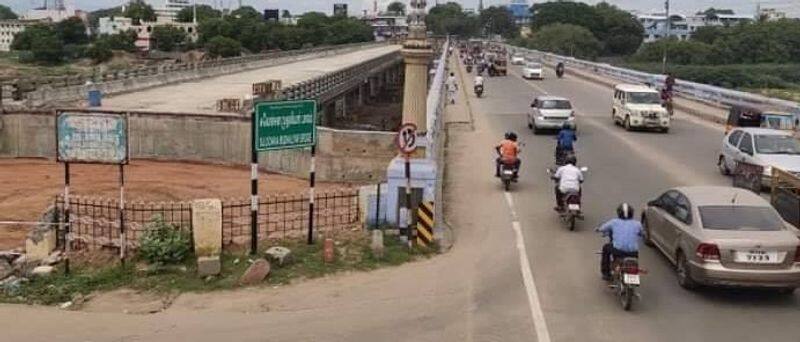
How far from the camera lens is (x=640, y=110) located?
3284 cm

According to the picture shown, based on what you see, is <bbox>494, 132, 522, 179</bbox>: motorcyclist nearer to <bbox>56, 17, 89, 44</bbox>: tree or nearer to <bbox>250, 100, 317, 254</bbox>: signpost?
<bbox>250, 100, 317, 254</bbox>: signpost

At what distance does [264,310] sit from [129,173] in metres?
20.3

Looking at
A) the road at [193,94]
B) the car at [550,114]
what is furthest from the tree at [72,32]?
the car at [550,114]

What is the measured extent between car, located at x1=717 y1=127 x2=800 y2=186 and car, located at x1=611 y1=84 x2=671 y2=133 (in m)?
9.71

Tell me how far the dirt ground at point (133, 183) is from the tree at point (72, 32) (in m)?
125

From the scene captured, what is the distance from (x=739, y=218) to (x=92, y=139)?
9.30 meters

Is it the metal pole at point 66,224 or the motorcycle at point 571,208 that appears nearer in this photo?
the metal pole at point 66,224

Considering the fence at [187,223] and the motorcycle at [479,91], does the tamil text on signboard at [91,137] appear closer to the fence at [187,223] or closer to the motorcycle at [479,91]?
the fence at [187,223]

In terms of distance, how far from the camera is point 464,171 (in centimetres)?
2352

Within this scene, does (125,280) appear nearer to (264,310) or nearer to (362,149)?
(264,310)

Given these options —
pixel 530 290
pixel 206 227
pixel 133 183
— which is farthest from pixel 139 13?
pixel 530 290

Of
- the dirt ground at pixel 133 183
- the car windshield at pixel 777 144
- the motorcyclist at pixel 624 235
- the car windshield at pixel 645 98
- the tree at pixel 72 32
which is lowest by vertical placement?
the dirt ground at pixel 133 183

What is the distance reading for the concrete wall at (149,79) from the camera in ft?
125

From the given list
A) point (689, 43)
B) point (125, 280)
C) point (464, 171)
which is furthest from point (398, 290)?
point (689, 43)
